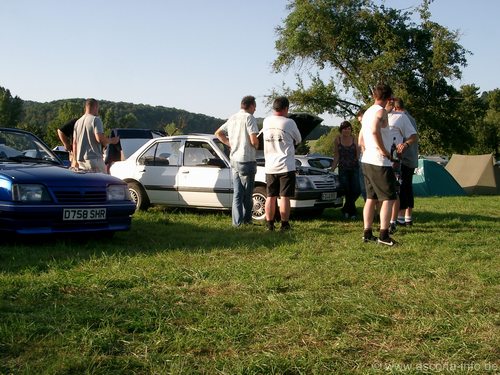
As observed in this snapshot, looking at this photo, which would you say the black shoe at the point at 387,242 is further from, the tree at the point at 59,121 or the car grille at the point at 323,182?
the tree at the point at 59,121

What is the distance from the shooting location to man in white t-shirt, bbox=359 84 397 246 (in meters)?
6.36

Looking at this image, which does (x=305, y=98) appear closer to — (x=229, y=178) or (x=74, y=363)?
(x=229, y=178)

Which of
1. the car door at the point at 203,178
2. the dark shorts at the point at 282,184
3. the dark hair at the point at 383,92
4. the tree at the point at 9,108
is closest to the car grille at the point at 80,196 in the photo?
the dark shorts at the point at 282,184

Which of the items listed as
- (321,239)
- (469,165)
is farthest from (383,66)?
(321,239)

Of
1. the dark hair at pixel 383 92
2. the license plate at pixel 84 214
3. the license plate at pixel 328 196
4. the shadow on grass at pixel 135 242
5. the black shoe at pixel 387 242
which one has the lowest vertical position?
the shadow on grass at pixel 135 242

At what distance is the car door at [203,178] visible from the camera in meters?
9.04

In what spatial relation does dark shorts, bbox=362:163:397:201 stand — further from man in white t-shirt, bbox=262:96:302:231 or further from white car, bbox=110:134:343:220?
white car, bbox=110:134:343:220

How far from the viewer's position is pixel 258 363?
2.82 m

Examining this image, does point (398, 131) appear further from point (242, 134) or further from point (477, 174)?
point (477, 174)

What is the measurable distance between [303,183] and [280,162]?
1.51 meters

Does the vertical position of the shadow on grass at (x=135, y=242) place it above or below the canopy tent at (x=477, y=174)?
below

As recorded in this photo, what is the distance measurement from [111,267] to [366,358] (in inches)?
106

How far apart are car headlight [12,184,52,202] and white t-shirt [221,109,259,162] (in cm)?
277

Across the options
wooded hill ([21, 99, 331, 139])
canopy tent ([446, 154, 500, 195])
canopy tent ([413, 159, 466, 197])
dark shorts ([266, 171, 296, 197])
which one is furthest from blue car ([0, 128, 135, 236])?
wooded hill ([21, 99, 331, 139])
